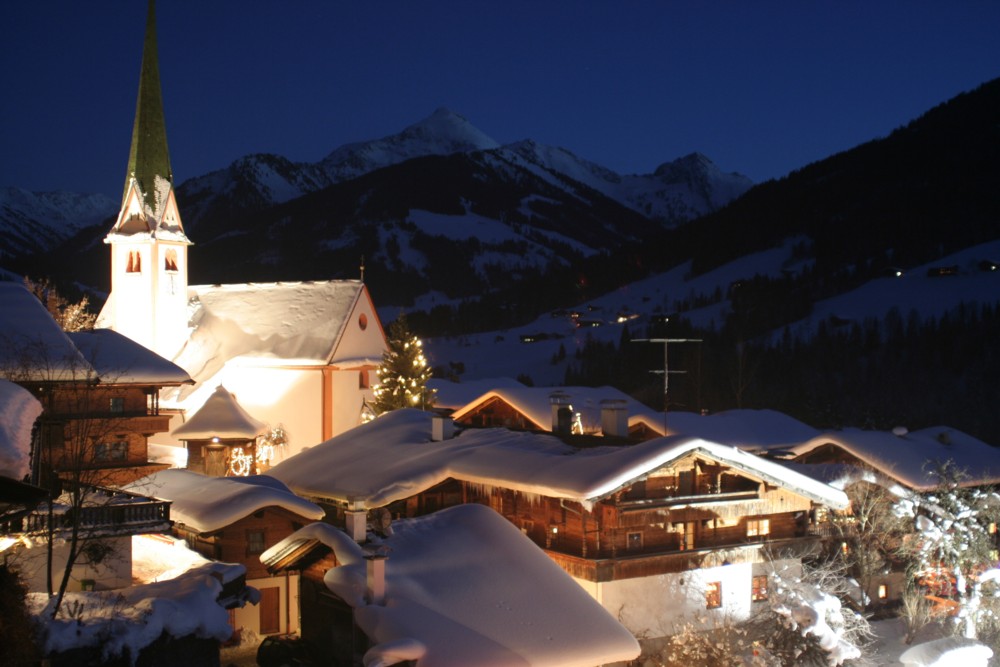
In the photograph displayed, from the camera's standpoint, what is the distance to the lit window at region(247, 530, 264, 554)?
2714cm

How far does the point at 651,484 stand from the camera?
80.8 feet

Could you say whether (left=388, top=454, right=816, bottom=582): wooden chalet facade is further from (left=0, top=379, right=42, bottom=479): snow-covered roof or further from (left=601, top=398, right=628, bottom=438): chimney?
(left=0, top=379, right=42, bottom=479): snow-covered roof

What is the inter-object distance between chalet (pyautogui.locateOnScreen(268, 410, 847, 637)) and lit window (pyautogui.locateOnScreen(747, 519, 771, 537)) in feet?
0.11

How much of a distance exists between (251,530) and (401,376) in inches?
709

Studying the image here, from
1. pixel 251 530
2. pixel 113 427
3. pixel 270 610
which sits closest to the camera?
pixel 270 610

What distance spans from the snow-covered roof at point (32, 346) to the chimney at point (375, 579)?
485 inches

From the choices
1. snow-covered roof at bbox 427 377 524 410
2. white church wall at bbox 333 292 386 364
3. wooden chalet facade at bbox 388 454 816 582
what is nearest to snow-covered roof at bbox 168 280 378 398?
white church wall at bbox 333 292 386 364

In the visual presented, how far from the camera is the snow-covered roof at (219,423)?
40.9m

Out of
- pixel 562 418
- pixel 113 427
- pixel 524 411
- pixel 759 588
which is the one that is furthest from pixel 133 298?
pixel 759 588

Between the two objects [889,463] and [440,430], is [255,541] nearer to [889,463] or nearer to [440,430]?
[440,430]

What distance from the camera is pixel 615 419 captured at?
29.8m

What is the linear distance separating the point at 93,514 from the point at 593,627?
34.4ft

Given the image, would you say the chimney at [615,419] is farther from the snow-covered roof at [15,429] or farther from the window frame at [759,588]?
the snow-covered roof at [15,429]

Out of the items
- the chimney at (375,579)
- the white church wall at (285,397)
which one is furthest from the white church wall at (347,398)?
the chimney at (375,579)
